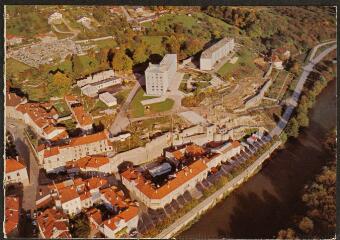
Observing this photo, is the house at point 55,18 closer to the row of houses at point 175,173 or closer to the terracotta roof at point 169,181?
the row of houses at point 175,173

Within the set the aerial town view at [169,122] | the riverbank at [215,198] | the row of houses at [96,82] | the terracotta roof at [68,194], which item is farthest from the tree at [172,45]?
the terracotta roof at [68,194]

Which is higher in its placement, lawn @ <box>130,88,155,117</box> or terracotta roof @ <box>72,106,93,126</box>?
terracotta roof @ <box>72,106,93,126</box>

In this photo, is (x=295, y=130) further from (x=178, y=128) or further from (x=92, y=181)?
(x=92, y=181)

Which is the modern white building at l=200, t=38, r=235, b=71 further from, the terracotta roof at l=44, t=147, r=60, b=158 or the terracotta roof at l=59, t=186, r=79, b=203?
the terracotta roof at l=59, t=186, r=79, b=203

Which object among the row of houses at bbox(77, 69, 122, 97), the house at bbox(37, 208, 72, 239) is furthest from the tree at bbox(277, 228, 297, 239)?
the row of houses at bbox(77, 69, 122, 97)

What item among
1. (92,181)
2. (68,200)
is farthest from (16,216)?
(92,181)
